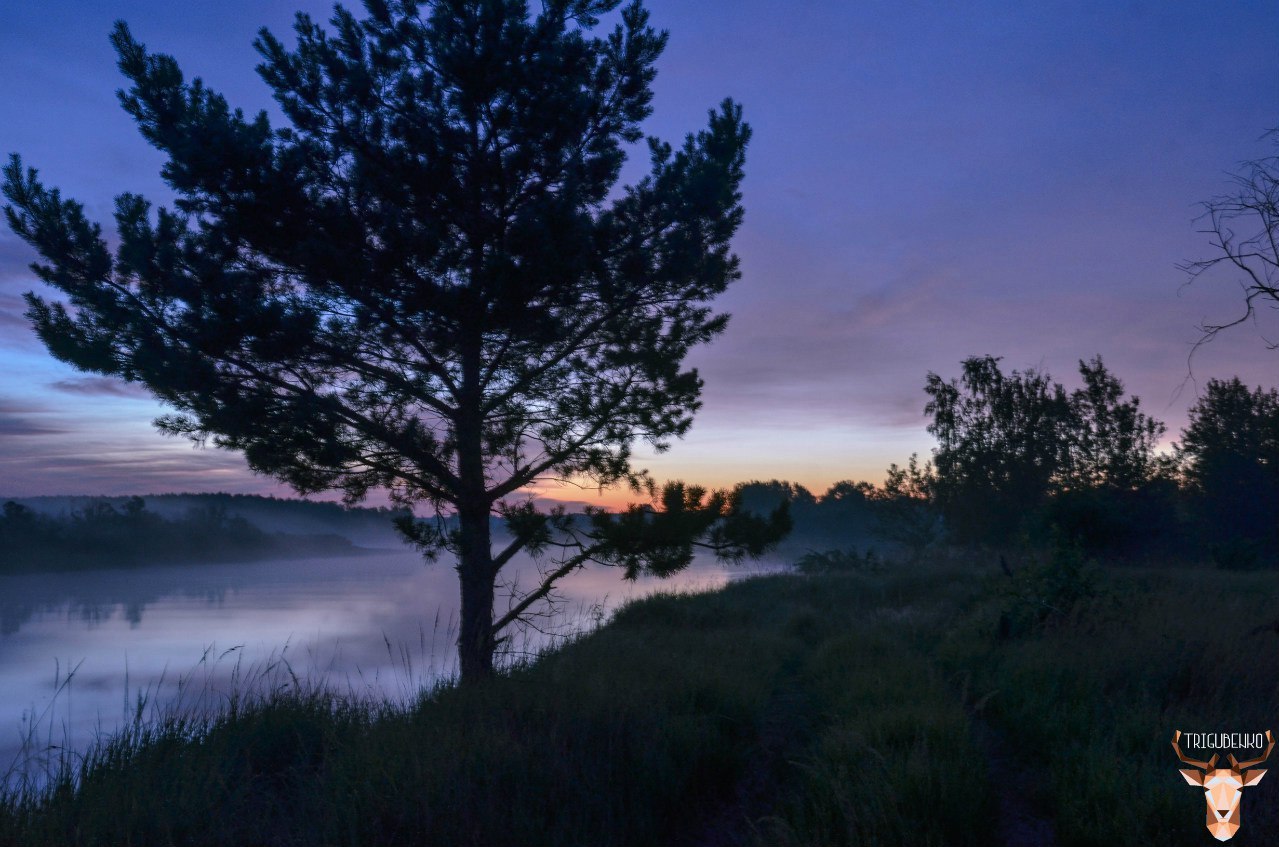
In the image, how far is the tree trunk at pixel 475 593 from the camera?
6.95 meters

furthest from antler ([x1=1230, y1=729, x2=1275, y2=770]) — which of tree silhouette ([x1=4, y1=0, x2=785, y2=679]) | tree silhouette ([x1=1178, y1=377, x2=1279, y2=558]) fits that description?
tree silhouette ([x1=1178, y1=377, x2=1279, y2=558])

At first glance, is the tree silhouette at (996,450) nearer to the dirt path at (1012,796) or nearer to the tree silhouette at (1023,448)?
the tree silhouette at (1023,448)

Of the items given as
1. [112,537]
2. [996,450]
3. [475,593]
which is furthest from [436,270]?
[112,537]

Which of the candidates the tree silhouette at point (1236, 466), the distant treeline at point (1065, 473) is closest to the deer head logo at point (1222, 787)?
the distant treeline at point (1065, 473)

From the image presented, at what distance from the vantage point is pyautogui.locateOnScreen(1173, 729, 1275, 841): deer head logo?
3.48 m

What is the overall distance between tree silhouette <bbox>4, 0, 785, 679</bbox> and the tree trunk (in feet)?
0.08

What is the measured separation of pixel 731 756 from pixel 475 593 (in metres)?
3.18

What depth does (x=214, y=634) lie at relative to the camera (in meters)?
27.6

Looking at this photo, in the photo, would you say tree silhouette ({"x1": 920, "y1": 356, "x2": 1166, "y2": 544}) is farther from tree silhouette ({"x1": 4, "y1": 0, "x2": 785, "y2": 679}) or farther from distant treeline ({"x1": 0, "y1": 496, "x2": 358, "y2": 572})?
distant treeline ({"x1": 0, "y1": 496, "x2": 358, "y2": 572})

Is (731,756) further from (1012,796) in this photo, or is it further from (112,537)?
(112,537)

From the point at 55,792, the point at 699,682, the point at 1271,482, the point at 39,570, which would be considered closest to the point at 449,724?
the point at 55,792

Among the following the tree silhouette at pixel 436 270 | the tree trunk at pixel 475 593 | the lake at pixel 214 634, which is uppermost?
the tree silhouette at pixel 436 270

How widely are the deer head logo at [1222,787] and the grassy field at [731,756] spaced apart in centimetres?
7

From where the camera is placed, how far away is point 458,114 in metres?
6.96
